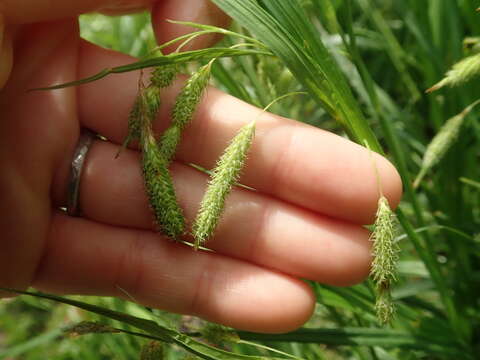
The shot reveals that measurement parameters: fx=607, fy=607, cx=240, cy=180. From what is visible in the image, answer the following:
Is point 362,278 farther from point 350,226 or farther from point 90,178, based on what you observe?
point 90,178

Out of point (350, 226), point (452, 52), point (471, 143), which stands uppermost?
point (452, 52)

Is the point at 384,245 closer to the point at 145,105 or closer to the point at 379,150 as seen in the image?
the point at 379,150

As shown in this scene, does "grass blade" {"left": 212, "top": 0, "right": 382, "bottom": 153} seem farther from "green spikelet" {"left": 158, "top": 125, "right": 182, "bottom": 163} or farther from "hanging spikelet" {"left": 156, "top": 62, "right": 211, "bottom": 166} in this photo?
"green spikelet" {"left": 158, "top": 125, "right": 182, "bottom": 163}

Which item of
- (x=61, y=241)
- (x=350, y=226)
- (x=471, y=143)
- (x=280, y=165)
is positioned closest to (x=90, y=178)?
(x=61, y=241)

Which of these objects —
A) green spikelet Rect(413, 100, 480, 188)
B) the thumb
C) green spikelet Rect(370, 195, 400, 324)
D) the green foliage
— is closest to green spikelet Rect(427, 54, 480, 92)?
the green foliage

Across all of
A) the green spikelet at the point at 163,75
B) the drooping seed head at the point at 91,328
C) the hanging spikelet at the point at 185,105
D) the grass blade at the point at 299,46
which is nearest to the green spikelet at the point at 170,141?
the hanging spikelet at the point at 185,105

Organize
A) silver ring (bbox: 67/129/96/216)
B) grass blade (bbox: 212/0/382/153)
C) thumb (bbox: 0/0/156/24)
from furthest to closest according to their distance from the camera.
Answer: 1. silver ring (bbox: 67/129/96/216)
2. thumb (bbox: 0/0/156/24)
3. grass blade (bbox: 212/0/382/153)
